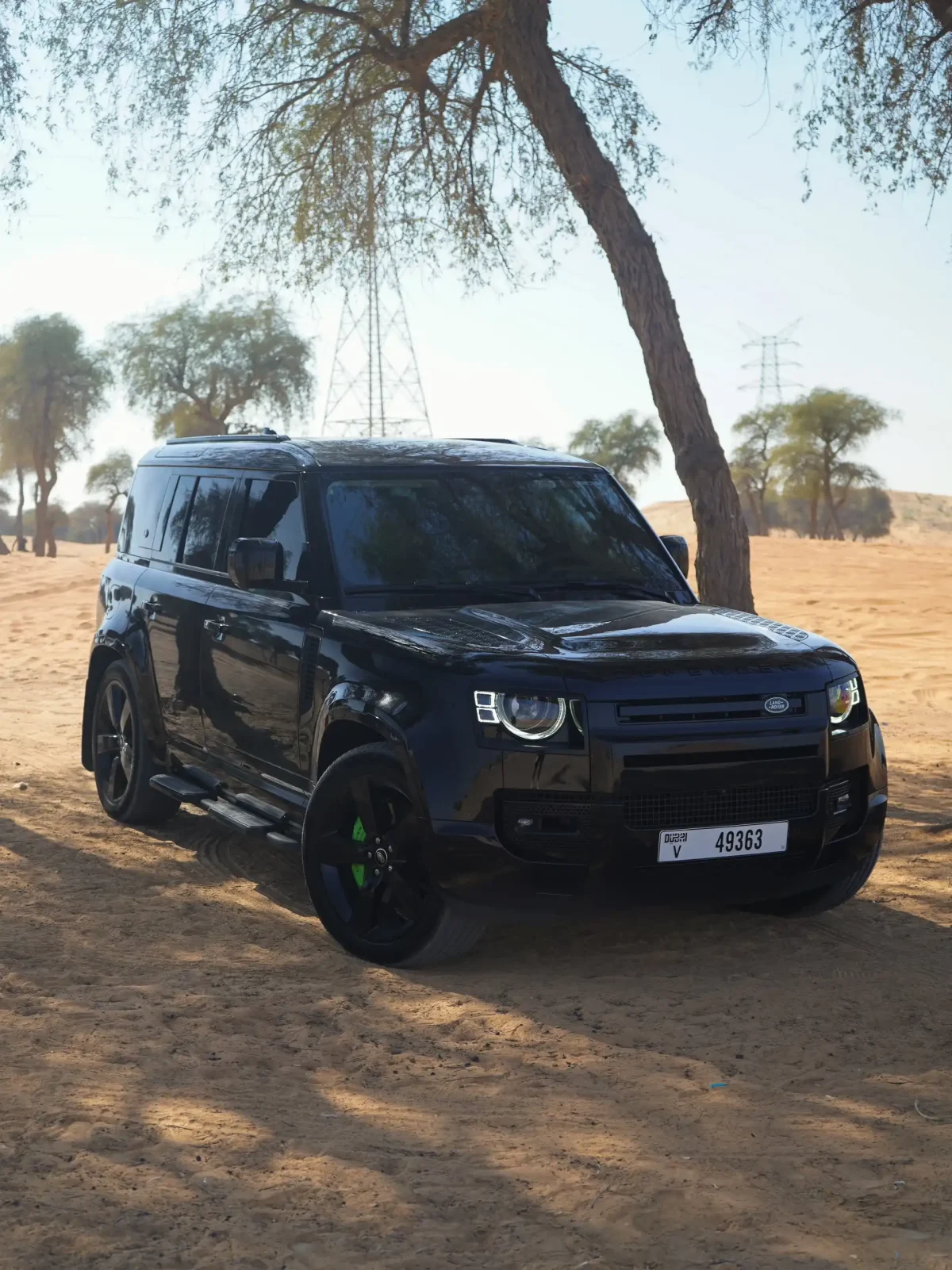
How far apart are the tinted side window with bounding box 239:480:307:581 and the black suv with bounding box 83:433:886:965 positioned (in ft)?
0.05

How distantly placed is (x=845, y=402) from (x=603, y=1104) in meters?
68.4

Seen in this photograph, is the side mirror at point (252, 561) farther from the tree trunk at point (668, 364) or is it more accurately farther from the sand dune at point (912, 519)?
the sand dune at point (912, 519)

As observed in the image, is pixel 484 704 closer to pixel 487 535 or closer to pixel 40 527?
pixel 487 535

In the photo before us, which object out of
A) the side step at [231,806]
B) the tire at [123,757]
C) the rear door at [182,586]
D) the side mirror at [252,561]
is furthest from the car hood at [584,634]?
the tire at [123,757]

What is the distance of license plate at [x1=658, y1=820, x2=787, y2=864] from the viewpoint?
5754mm

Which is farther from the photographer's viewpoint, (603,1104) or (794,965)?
(794,965)

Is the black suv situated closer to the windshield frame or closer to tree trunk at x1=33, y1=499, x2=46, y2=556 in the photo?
the windshield frame

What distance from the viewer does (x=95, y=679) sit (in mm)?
9219

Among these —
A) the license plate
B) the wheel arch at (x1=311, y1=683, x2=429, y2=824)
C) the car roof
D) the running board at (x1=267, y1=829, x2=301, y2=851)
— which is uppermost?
the car roof

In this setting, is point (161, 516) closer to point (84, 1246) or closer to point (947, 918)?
point (947, 918)

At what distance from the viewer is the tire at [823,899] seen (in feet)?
21.2

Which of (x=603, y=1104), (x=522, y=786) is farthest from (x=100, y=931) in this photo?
(x=603, y=1104)

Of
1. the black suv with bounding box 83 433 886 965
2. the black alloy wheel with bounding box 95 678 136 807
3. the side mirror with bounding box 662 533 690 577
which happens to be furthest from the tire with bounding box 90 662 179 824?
the side mirror with bounding box 662 533 690 577

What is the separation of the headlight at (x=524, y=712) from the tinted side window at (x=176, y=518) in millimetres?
3116
